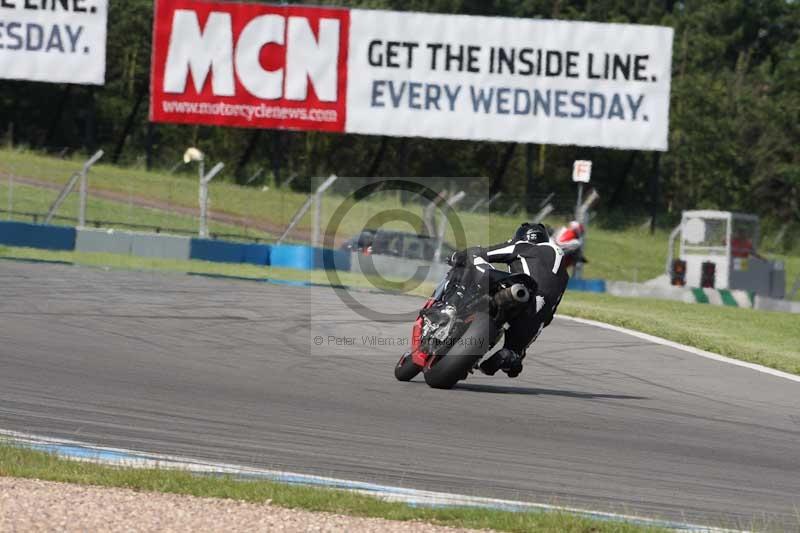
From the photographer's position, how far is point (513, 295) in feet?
31.7

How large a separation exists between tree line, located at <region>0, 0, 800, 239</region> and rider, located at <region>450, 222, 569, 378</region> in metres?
36.2

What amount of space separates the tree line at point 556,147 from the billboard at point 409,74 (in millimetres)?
11528

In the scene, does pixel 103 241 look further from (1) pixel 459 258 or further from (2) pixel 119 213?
(1) pixel 459 258

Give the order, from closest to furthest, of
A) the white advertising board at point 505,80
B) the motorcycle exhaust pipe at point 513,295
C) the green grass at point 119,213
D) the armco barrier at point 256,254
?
the motorcycle exhaust pipe at point 513,295
the armco barrier at point 256,254
the green grass at point 119,213
the white advertising board at point 505,80

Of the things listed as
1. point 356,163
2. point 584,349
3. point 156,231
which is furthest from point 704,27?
point 584,349

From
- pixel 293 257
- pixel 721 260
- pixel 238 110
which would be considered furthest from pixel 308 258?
pixel 721 260

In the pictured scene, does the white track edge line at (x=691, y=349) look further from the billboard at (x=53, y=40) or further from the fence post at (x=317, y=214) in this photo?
the billboard at (x=53, y=40)

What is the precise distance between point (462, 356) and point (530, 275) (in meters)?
0.81

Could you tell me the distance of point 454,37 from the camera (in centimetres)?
3494

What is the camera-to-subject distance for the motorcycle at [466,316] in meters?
9.87

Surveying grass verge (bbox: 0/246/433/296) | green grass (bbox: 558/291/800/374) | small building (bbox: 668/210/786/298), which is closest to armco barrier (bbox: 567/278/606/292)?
small building (bbox: 668/210/786/298)

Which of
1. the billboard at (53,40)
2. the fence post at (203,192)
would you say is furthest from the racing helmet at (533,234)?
the billboard at (53,40)

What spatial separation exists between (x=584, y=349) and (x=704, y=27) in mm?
52361

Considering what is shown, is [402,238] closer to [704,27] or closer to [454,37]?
[454,37]
